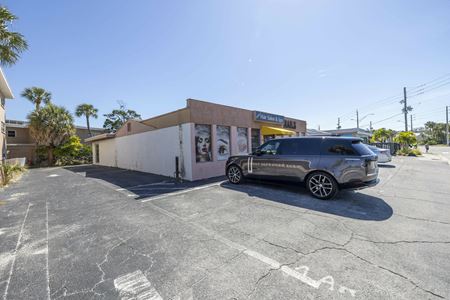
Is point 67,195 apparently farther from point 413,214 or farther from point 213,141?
point 413,214

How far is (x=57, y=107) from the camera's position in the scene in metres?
21.2

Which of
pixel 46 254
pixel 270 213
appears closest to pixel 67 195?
pixel 46 254

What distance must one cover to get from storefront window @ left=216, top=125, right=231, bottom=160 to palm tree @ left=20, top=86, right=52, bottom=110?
25.4 m

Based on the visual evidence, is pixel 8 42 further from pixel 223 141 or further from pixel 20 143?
pixel 20 143

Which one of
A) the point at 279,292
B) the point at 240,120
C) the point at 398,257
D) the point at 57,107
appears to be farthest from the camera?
the point at 57,107

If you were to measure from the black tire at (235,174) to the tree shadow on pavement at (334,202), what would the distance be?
529 mm

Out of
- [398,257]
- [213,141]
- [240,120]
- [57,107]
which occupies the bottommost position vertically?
[398,257]

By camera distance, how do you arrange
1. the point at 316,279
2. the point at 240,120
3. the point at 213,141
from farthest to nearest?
the point at 240,120 < the point at 213,141 < the point at 316,279

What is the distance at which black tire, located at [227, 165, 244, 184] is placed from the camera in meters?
7.45

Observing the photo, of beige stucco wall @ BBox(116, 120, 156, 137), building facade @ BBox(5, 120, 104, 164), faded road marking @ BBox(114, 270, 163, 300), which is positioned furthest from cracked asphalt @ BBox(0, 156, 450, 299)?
building facade @ BBox(5, 120, 104, 164)

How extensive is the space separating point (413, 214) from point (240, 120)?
8.47 metres

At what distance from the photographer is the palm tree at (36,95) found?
21.9 m

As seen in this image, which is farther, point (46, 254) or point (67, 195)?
point (67, 195)

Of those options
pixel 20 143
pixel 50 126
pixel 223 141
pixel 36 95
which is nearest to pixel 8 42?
pixel 223 141
